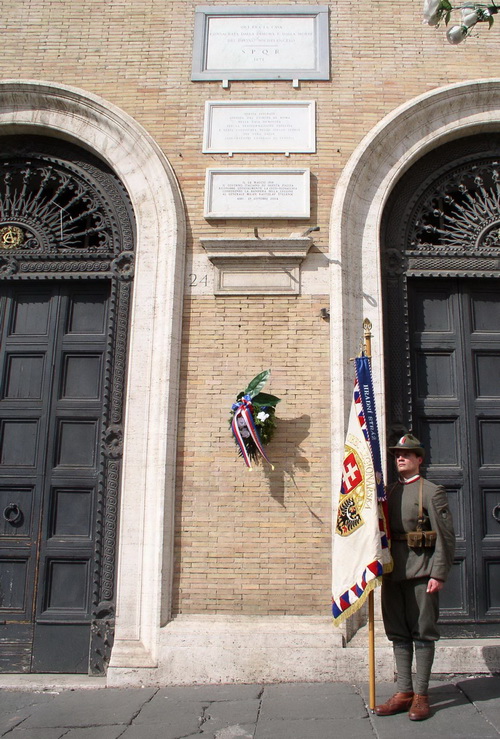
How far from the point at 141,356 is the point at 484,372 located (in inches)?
159

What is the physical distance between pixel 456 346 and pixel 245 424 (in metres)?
2.81

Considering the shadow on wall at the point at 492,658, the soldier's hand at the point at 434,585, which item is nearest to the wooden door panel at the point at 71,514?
the soldier's hand at the point at 434,585

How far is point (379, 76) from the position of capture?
7902 mm

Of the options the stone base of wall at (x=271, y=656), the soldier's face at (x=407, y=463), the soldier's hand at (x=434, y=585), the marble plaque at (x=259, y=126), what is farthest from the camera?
the marble plaque at (x=259, y=126)

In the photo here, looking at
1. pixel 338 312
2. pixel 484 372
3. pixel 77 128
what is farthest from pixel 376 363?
pixel 77 128

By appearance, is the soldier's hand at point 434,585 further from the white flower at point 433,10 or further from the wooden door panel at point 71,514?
the white flower at point 433,10

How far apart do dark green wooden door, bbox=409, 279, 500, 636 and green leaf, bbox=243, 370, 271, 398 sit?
1858 millimetres

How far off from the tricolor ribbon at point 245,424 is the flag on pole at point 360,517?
1.22m

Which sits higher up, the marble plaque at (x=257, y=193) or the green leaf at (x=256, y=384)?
the marble plaque at (x=257, y=193)

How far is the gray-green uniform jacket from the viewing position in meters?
4.93

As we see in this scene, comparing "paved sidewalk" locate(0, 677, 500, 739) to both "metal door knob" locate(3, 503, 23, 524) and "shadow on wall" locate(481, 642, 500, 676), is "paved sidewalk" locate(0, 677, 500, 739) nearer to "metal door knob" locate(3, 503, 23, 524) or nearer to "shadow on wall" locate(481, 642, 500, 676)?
"shadow on wall" locate(481, 642, 500, 676)

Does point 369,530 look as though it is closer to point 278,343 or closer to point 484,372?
point 278,343

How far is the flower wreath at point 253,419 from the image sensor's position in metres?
6.52

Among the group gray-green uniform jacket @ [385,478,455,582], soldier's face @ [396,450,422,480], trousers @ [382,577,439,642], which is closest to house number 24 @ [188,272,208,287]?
soldier's face @ [396,450,422,480]
